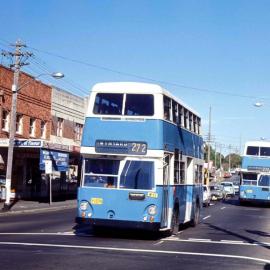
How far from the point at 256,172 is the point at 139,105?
26069 millimetres

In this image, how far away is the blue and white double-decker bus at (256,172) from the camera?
40.6 meters

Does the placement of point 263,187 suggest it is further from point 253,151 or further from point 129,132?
point 129,132

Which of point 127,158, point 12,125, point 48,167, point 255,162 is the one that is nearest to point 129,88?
point 127,158

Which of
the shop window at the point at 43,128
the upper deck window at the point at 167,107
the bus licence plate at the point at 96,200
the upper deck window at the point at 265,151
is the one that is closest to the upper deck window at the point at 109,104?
the upper deck window at the point at 167,107

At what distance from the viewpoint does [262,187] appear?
41000mm

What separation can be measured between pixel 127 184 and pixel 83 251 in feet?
10.1

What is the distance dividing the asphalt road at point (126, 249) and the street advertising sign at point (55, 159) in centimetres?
1534

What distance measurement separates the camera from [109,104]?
16531 millimetres

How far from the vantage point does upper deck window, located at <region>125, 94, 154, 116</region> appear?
53.5 feet

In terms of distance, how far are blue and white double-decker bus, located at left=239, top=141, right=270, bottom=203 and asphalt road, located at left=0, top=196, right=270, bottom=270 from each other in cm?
2018

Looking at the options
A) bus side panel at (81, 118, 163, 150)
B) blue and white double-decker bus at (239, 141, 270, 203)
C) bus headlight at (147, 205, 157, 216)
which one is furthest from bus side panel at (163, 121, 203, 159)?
blue and white double-decker bus at (239, 141, 270, 203)

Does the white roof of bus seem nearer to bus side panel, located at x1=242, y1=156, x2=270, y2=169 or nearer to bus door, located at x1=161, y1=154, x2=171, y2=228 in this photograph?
bus door, located at x1=161, y1=154, x2=171, y2=228

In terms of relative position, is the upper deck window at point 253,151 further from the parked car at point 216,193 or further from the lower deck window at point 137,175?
the lower deck window at point 137,175

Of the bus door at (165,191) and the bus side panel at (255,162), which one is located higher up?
the bus side panel at (255,162)
